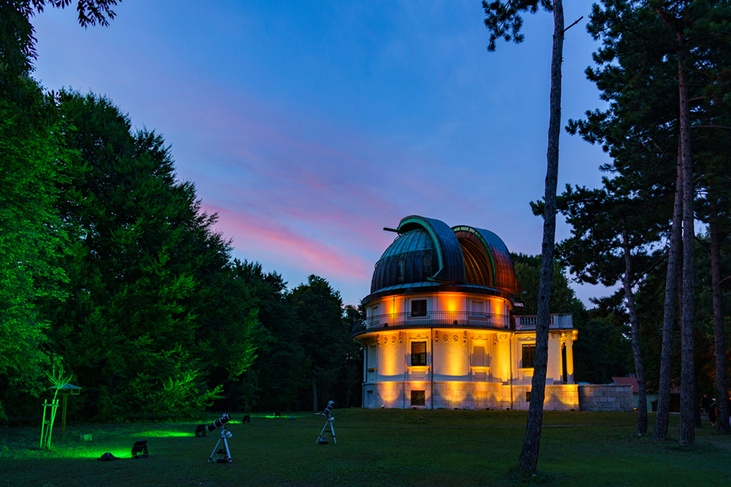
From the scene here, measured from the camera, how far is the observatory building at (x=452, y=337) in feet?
130

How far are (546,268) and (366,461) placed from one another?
6.34m

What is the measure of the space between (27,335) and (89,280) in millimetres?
8891

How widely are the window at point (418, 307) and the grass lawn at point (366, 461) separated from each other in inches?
767

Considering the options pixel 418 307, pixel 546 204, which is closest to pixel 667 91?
pixel 546 204

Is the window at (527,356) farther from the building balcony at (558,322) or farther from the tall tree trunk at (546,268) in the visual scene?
the tall tree trunk at (546,268)

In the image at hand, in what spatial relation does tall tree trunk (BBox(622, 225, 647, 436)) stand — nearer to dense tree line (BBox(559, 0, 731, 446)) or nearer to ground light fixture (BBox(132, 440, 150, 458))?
dense tree line (BBox(559, 0, 731, 446))

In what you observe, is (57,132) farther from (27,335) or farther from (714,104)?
(714,104)

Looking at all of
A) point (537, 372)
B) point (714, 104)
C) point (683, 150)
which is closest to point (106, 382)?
point (537, 372)

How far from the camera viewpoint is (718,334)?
71.0 feet

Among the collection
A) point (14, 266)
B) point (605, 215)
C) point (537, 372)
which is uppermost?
point (605, 215)

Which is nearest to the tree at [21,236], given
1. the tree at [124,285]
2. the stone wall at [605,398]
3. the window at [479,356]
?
the tree at [124,285]

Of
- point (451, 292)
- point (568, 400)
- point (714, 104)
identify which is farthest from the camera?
point (451, 292)

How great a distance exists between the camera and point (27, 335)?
17.4m

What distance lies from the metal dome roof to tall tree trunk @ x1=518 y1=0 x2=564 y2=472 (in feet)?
92.5
